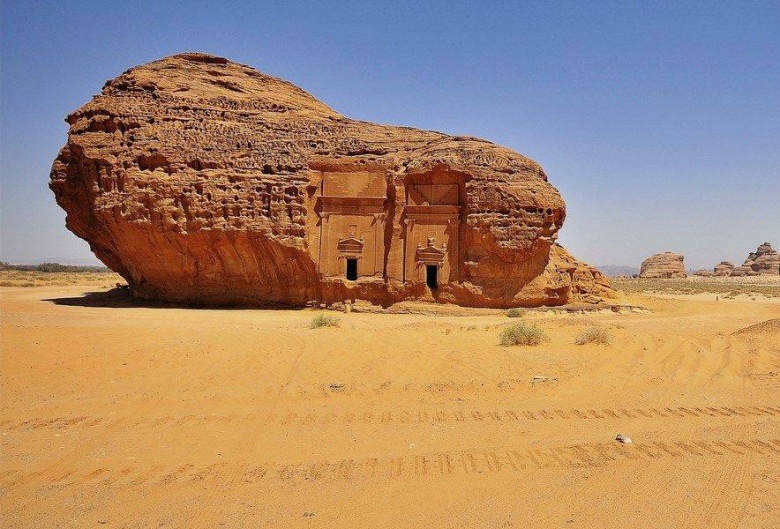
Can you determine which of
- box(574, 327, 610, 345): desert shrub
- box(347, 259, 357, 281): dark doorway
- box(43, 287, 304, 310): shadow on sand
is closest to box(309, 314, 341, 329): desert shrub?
box(574, 327, 610, 345): desert shrub

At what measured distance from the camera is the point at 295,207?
80.5ft

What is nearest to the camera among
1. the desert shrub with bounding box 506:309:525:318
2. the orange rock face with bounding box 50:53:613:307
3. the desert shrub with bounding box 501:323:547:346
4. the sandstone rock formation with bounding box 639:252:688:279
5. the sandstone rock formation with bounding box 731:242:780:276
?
the desert shrub with bounding box 501:323:547:346

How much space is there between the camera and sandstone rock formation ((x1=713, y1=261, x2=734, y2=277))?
322 feet

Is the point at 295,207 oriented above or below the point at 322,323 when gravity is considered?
above

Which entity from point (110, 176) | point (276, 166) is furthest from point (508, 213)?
point (110, 176)

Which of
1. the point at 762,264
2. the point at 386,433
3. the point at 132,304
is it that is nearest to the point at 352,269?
the point at 132,304

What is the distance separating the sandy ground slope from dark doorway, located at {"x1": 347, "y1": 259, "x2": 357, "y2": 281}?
43.8 feet

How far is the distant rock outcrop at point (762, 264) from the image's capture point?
92062 millimetres

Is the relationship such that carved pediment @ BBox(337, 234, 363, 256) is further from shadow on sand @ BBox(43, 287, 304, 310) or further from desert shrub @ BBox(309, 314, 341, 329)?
desert shrub @ BBox(309, 314, 341, 329)

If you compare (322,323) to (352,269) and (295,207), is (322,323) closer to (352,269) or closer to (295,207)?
(352,269)

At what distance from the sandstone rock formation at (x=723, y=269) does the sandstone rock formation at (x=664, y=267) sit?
1804 centimetres

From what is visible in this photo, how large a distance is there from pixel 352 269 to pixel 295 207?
4.26m

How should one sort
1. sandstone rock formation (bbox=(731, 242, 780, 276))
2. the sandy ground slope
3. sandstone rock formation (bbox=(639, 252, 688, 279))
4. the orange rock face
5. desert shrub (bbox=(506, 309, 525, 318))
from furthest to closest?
sandstone rock formation (bbox=(731, 242, 780, 276))
sandstone rock formation (bbox=(639, 252, 688, 279))
the orange rock face
desert shrub (bbox=(506, 309, 525, 318))
the sandy ground slope

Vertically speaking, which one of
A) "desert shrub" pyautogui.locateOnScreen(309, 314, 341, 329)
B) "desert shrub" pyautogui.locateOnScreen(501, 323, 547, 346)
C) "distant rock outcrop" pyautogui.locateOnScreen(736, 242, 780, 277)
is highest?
"distant rock outcrop" pyautogui.locateOnScreen(736, 242, 780, 277)
